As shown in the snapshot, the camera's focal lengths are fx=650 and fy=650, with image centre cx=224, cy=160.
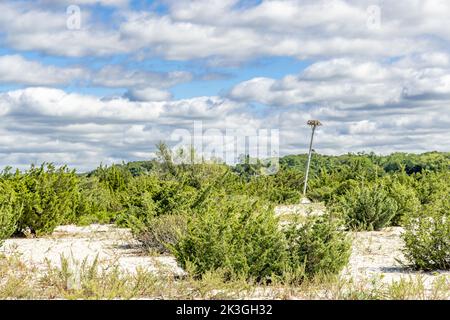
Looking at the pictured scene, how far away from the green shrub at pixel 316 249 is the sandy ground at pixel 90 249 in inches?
70.0

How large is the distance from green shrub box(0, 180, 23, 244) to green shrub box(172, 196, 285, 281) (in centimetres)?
455

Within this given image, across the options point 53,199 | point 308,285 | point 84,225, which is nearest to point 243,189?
point 84,225

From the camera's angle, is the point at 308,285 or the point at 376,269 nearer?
the point at 308,285

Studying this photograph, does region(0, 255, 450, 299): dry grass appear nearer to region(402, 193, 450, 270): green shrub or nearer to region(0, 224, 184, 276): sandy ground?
region(0, 224, 184, 276): sandy ground

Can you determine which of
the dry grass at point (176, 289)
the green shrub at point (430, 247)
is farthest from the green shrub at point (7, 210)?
the green shrub at point (430, 247)

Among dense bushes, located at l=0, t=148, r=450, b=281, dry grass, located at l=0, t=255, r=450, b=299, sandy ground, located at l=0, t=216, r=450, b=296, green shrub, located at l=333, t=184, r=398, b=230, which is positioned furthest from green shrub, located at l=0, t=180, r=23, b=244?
green shrub, located at l=333, t=184, r=398, b=230

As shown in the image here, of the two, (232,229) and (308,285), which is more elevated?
(232,229)

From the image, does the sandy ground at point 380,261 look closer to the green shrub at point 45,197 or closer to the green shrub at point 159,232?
the green shrub at point 159,232

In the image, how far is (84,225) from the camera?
60.5 feet

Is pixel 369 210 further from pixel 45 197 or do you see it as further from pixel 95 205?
pixel 95 205
